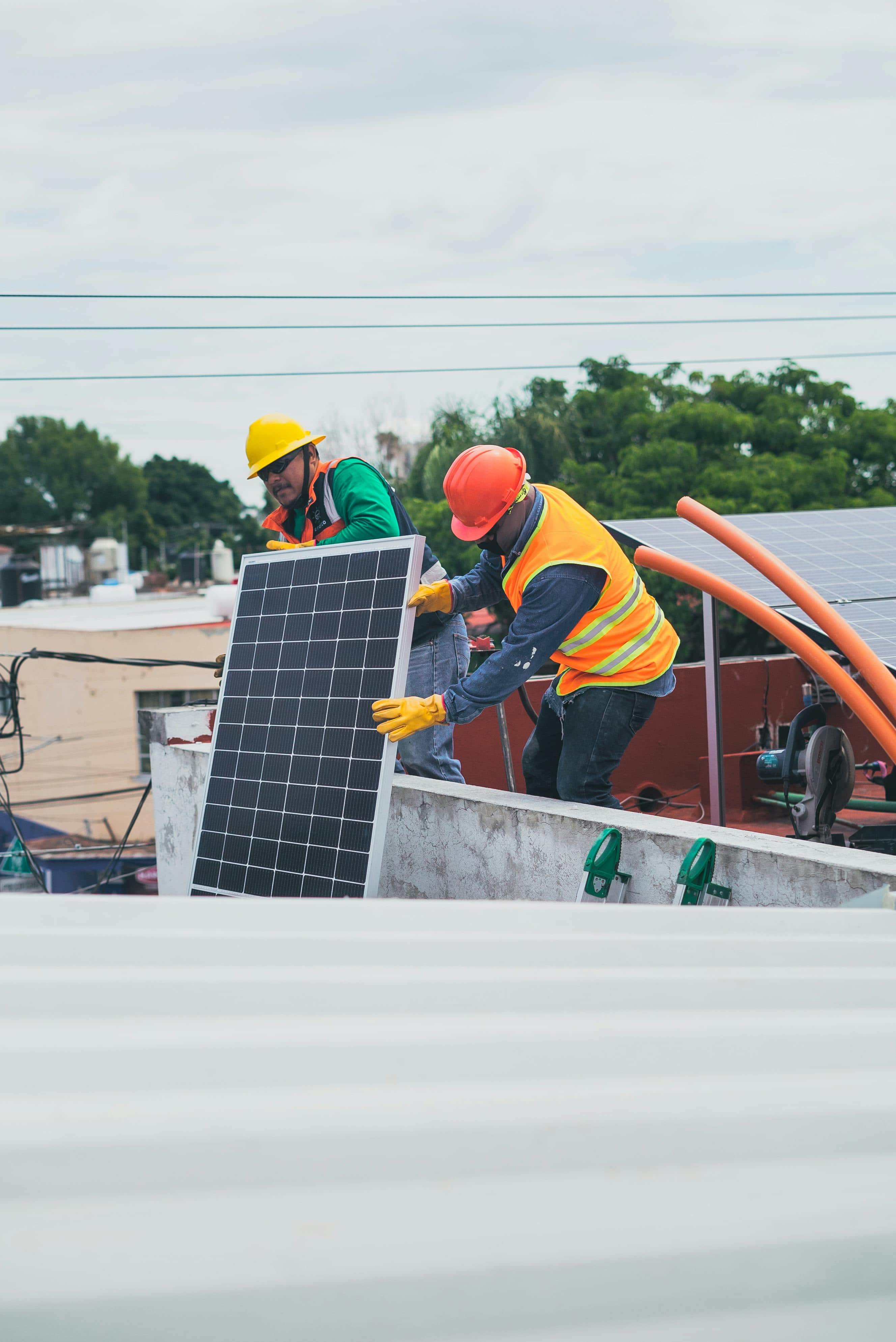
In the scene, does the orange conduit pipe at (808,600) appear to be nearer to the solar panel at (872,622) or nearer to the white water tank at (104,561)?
the solar panel at (872,622)

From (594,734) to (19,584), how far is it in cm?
4002

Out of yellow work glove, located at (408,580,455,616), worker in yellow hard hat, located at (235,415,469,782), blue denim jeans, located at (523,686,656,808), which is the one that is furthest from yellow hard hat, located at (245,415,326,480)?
blue denim jeans, located at (523,686,656,808)

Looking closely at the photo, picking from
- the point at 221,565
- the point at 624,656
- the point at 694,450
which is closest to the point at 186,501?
the point at 221,565

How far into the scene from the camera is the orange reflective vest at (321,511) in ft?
20.6

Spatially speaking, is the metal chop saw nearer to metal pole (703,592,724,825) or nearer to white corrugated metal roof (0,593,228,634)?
metal pole (703,592,724,825)

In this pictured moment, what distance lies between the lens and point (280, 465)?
6117 mm

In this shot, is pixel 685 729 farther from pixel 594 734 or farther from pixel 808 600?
pixel 808 600

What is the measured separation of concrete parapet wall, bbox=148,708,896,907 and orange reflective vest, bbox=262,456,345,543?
1.41 m

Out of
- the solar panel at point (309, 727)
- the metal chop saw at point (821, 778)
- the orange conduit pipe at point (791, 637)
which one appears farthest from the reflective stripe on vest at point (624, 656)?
the metal chop saw at point (821, 778)

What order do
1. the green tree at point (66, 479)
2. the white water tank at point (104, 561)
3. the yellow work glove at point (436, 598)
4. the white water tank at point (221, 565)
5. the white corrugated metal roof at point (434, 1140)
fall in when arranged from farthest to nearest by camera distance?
the green tree at point (66, 479)
the white water tank at point (104, 561)
the white water tank at point (221, 565)
the yellow work glove at point (436, 598)
the white corrugated metal roof at point (434, 1140)

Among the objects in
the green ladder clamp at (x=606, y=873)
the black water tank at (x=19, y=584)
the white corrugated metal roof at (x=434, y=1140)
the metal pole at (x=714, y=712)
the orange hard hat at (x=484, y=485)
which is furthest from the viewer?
the black water tank at (x=19, y=584)

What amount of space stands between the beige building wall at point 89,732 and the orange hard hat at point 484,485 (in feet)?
79.0

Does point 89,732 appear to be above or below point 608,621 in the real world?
below

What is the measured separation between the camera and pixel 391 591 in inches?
206
